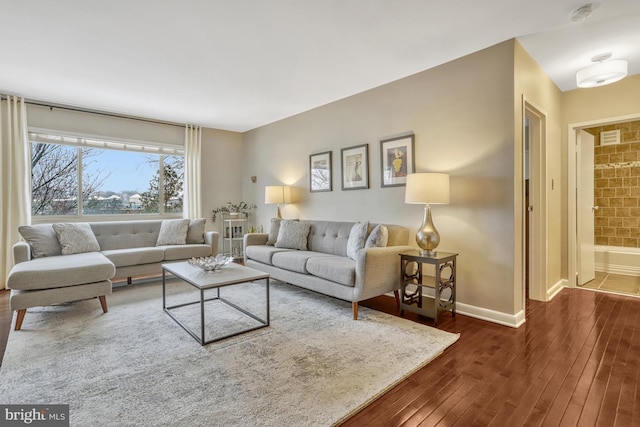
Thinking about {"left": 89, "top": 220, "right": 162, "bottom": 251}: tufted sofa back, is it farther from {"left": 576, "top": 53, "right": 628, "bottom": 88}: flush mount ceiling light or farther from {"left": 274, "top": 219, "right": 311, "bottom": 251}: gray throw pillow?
{"left": 576, "top": 53, "right": 628, "bottom": 88}: flush mount ceiling light

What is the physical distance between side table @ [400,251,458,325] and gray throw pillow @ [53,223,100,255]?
3783 millimetres

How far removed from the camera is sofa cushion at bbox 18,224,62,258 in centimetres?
348

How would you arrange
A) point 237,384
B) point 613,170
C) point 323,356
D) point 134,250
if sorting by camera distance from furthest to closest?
point 613,170 < point 134,250 < point 323,356 < point 237,384

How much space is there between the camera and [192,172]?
5.55m

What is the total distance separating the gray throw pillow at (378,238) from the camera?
3.11m

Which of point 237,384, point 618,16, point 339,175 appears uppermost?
point 618,16

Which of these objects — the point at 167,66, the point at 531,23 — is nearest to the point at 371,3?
the point at 531,23

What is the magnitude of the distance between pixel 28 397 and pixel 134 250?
97.6 inches

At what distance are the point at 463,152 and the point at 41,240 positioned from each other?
470 cm

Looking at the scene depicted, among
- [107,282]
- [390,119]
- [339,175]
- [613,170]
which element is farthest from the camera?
[613,170]

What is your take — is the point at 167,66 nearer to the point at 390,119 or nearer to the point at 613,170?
the point at 390,119

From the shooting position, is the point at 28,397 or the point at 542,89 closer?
the point at 28,397

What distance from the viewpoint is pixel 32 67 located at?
10.5 ft

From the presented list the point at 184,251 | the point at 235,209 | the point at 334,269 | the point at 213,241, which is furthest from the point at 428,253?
the point at 235,209
